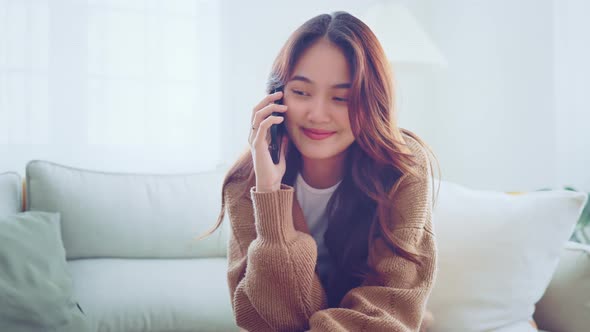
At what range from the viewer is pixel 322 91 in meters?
1.03

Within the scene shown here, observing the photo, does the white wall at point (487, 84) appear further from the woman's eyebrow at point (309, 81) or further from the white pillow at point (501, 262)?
the woman's eyebrow at point (309, 81)

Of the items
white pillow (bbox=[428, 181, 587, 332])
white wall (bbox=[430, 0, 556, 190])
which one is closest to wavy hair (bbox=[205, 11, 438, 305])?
white pillow (bbox=[428, 181, 587, 332])

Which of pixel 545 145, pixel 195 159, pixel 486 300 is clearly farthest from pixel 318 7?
pixel 486 300

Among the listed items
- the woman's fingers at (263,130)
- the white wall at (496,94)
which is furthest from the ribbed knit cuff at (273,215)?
the white wall at (496,94)

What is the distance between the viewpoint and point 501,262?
48.3 inches

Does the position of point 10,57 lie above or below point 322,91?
above

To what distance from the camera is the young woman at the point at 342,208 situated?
1.01 metres

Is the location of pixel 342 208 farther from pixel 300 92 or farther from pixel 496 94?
pixel 496 94

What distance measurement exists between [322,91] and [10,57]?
156cm

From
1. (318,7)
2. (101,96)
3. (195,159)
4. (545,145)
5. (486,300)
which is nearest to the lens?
(486,300)

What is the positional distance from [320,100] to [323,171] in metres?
0.24

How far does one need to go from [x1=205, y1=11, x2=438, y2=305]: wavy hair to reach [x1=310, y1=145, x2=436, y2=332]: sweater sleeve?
0.07 feet

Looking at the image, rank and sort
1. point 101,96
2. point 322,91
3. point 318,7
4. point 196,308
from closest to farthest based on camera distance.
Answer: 1. point 322,91
2. point 196,308
3. point 101,96
4. point 318,7

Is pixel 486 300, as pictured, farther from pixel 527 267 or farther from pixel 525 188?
pixel 525 188
